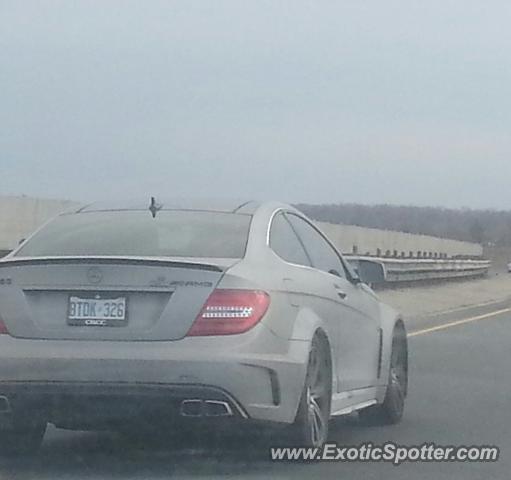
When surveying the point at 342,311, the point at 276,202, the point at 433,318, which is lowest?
the point at 433,318

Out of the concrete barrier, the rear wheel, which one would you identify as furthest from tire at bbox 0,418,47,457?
the concrete barrier

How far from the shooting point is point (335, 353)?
874cm

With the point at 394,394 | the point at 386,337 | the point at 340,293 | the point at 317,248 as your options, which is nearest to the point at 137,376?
the point at 340,293

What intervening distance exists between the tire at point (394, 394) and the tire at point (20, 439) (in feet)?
8.85

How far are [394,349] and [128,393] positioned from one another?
3.56 meters

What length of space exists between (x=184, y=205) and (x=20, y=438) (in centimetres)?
177

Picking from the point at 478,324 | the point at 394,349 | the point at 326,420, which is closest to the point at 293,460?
the point at 326,420

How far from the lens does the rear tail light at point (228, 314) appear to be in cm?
752

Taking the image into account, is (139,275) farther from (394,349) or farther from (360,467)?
(394,349)

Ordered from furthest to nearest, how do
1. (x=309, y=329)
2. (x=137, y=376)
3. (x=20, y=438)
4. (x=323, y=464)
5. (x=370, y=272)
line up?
(x=370, y=272) < (x=20, y=438) < (x=323, y=464) < (x=309, y=329) < (x=137, y=376)

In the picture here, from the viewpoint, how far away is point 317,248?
9297mm

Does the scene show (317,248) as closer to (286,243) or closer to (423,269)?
(286,243)

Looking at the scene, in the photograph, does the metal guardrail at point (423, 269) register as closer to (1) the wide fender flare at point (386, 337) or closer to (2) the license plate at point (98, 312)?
(1) the wide fender flare at point (386, 337)

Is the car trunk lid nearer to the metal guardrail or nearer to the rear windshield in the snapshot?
the rear windshield
